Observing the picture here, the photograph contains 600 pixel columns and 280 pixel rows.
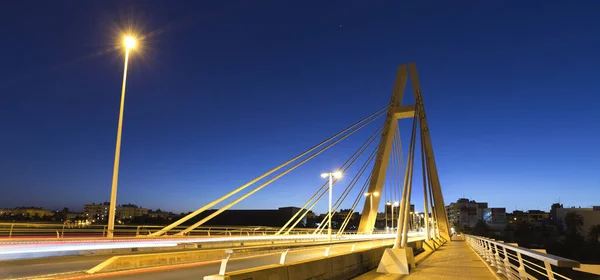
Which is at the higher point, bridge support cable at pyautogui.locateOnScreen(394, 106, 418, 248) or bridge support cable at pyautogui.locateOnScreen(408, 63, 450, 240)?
bridge support cable at pyautogui.locateOnScreen(408, 63, 450, 240)

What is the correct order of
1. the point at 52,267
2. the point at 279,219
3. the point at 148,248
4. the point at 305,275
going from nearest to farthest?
the point at 305,275
the point at 52,267
the point at 148,248
the point at 279,219

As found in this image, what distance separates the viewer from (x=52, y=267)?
12422 millimetres

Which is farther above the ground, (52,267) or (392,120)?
(392,120)

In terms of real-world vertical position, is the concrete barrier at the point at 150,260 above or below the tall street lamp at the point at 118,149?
below

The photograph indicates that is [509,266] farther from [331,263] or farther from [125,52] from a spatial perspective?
[125,52]

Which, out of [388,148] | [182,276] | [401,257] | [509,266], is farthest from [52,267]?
[388,148]

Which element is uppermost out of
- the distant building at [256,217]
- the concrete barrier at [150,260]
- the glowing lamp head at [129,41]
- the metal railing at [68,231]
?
the glowing lamp head at [129,41]

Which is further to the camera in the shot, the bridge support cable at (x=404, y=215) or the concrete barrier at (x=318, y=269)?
the bridge support cable at (x=404, y=215)

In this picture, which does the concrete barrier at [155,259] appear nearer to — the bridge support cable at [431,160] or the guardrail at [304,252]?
the guardrail at [304,252]

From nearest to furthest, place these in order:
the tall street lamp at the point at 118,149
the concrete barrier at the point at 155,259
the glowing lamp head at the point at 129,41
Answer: the concrete barrier at the point at 155,259, the tall street lamp at the point at 118,149, the glowing lamp head at the point at 129,41

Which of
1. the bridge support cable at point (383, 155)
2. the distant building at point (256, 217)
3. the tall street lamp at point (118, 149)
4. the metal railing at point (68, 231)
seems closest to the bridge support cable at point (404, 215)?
the tall street lamp at point (118, 149)

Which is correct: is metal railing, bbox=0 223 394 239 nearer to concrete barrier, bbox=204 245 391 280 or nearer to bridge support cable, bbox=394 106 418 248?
concrete barrier, bbox=204 245 391 280

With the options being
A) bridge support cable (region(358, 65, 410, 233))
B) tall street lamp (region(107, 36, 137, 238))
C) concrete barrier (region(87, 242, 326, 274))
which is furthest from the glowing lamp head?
bridge support cable (region(358, 65, 410, 233))

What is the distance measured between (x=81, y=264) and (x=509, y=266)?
40.5ft
